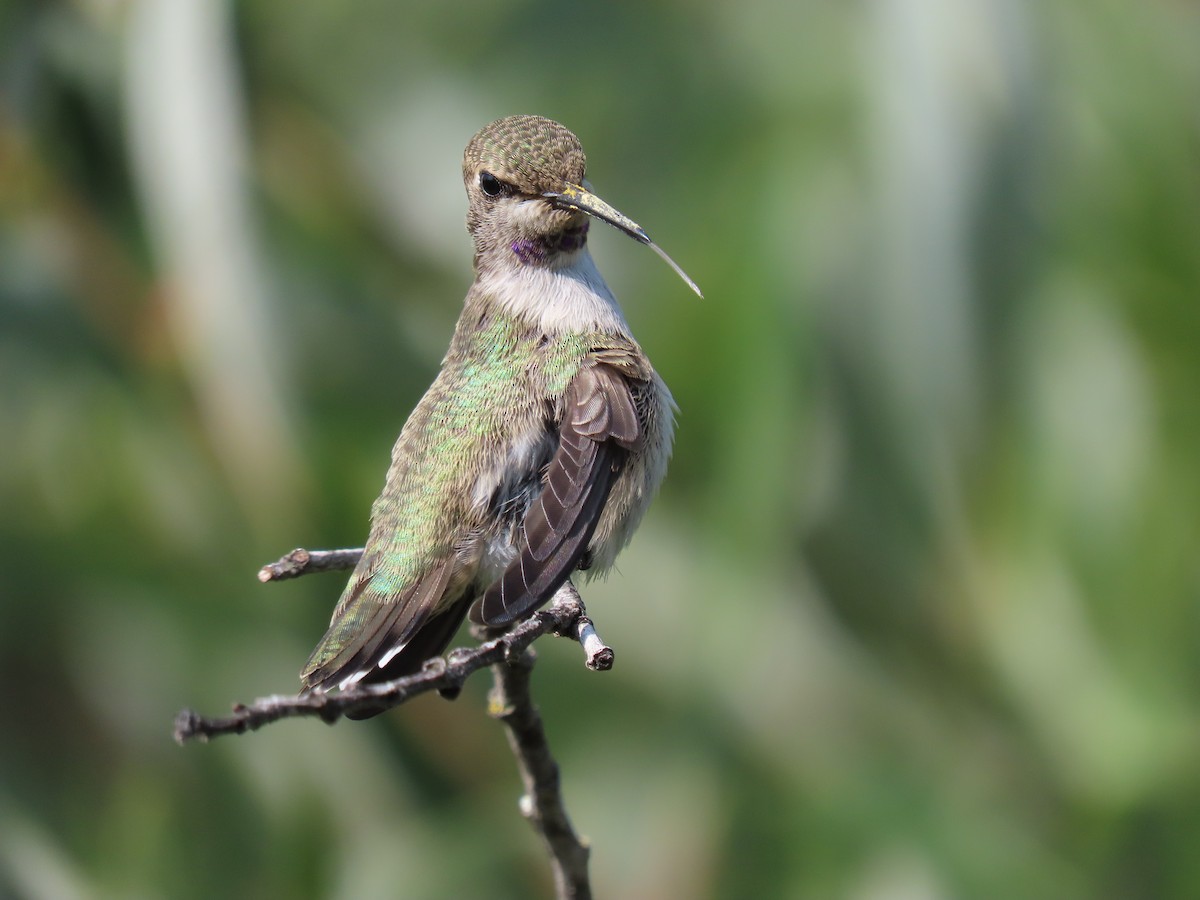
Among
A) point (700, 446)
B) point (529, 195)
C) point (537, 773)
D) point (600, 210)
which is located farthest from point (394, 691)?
point (700, 446)

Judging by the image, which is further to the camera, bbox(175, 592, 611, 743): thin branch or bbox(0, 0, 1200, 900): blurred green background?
bbox(0, 0, 1200, 900): blurred green background

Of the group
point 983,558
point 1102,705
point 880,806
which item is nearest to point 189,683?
point 880,806

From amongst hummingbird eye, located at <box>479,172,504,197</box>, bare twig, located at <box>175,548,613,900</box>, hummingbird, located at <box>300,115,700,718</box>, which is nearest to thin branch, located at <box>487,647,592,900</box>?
bare twig, located at <box>175,548,613,900</box>

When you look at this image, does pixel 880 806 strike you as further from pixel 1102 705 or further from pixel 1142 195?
pixel 1142 195

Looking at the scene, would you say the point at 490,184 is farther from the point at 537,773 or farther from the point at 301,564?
the point at 537,773

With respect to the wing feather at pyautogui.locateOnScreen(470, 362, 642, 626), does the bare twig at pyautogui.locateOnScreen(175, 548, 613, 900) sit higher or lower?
lower

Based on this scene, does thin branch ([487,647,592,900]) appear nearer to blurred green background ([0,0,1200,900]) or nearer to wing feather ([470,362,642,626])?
wing feather ([470,362,642,626])
